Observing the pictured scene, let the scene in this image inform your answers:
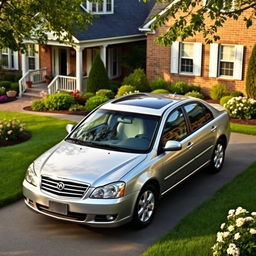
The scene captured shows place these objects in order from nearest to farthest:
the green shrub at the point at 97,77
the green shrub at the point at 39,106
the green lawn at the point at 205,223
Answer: the green lawn at the point at 205,223
the green shrub at the point at 39,106
the green shrub at the point at 97,77

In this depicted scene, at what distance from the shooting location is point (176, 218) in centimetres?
784

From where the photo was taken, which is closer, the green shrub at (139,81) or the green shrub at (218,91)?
the green shrub at (218,91)

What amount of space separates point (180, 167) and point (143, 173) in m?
1.34

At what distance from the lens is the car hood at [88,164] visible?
7031mm

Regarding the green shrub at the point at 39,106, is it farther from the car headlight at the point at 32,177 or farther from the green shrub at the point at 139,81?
the car headlight at the point at 32,177

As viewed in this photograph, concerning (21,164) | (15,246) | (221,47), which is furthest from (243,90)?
(15,246)

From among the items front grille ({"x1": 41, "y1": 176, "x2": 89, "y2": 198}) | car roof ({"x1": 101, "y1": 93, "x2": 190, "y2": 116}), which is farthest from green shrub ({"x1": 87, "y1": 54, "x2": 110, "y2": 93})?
front grille ({"x1": 41, "y1": 176, "x2": 89, "y2": 198})

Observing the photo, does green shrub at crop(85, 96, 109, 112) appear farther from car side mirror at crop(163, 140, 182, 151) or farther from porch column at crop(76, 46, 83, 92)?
car side mirror at crop(163, 140, 182, 151)

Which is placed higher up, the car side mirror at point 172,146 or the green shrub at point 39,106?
the car side mirror at point 172,146

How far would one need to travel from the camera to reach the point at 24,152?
443 inches

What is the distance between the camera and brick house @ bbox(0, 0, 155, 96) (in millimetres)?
23359

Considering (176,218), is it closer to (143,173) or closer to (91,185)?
(143,173)

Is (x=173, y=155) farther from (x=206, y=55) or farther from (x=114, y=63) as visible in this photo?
(x=114, y=63)

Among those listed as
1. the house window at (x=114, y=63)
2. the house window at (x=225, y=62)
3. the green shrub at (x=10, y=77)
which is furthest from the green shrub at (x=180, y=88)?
the green shrub at (x=10, y=77)
